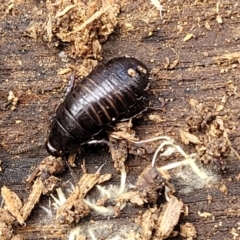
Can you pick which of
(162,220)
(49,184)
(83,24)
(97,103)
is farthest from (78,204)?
(83,24)

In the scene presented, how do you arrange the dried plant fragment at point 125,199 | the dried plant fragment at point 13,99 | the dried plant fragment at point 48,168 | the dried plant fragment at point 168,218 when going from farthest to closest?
the dried plant fragment at point 13,99 → the dried plant fragment at point 48,168 → the dried plant fragment at point 125,199 → the dried plant fragment at point 168,218

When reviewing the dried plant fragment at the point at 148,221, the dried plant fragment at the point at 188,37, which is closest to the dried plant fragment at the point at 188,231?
the dried plant fragment at the point at 148,221

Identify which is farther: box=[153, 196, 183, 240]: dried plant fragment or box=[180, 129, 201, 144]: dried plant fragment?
box=[180, 129, 201, 144]: dried plant fragment

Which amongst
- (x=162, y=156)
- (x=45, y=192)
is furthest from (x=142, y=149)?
(x=45, y=192)

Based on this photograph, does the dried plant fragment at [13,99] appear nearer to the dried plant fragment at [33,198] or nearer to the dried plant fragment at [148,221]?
the dried plant fragment at [33,198]

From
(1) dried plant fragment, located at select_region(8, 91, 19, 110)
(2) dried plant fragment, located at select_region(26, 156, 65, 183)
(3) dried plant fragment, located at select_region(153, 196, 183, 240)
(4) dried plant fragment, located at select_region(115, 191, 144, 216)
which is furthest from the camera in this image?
(1) dried plant fragment, located at select_region(8, 91, 19, 110)

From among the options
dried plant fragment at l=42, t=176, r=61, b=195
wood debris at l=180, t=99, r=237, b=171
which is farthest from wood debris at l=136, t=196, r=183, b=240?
dried plant fragment at l=42, t=176, r=61, b=195

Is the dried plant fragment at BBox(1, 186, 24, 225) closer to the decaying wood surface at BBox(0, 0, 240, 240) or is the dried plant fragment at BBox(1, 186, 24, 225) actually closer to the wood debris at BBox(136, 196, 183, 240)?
the decaying wood surface at BBox(0, 0, 240, 240)

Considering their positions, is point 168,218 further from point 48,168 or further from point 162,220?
point 48,168
